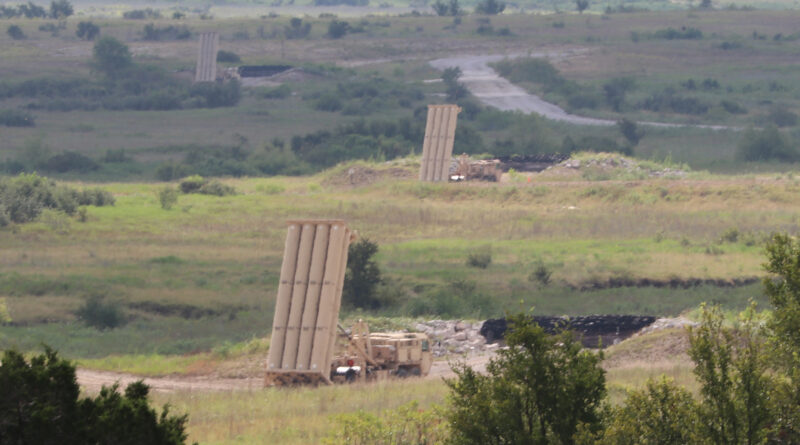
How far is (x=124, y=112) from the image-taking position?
73.1 metres

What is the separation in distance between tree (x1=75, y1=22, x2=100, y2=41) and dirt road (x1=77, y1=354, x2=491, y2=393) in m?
84.6

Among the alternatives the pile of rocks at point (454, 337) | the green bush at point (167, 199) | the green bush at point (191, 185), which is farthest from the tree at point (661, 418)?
the green bush at point (191, 185)

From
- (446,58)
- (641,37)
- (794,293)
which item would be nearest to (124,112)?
(446,58)

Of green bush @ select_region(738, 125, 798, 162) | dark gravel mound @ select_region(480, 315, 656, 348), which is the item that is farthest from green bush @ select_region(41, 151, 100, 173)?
dark gravel mound @ select_region(480, 315, 656, 348)

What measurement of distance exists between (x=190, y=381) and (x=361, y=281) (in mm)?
7702

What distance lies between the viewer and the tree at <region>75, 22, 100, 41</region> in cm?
9725

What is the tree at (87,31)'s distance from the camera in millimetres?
97250

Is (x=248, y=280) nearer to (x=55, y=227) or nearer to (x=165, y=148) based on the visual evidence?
(x=55, y=227)

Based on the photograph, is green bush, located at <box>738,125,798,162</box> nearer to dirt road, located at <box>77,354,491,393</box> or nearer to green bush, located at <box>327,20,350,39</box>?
dirt road, located at <box>77,354,491,393</box>

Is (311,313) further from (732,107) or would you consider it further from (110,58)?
(110,58)

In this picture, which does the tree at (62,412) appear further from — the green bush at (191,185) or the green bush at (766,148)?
the green bush at (766,148)

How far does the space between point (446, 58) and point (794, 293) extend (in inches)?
3363

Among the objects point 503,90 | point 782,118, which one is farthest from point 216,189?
point 503,90

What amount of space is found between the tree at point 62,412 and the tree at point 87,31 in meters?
95.5
